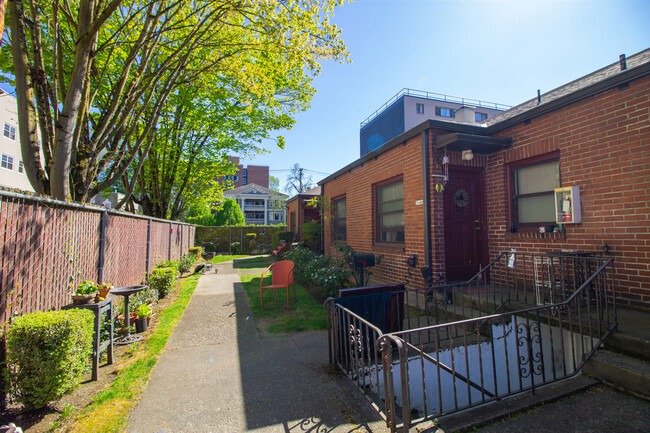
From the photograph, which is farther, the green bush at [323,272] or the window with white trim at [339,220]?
the window with white trim at [339,220]

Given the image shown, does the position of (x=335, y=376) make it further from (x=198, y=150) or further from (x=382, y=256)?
(x=198, y=150)

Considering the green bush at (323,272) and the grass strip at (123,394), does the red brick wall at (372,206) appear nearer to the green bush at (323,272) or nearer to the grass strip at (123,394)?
the green bush at (323,272)

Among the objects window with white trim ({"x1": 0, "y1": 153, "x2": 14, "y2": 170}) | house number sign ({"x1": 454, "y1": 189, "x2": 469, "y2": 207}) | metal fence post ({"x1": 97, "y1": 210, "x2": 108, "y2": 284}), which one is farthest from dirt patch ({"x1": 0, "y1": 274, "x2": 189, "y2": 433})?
window with white trim ({"x1": 0, "y1": 153, "x2": 14, "y2": 170})

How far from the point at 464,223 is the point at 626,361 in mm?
3413

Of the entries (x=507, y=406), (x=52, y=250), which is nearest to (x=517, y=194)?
(x=507, y=406)

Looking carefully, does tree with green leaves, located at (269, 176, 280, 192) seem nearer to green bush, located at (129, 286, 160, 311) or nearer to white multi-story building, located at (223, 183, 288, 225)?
white multi-story building, located at (223, 183, 288, 225)

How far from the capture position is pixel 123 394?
9.41 ft

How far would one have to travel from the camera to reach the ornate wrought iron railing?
8.97 feet

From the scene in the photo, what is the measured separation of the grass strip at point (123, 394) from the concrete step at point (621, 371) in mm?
4295

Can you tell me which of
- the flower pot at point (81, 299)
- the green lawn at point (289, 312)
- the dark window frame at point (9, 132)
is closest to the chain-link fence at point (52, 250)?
the flower pot at point (81, 299)

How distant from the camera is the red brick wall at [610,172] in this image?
3750mm

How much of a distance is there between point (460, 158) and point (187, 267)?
1006 cm

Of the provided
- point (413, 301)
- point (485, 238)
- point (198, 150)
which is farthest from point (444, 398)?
point (198, 150)

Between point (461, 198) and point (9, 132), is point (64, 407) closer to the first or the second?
point (461, 198)
